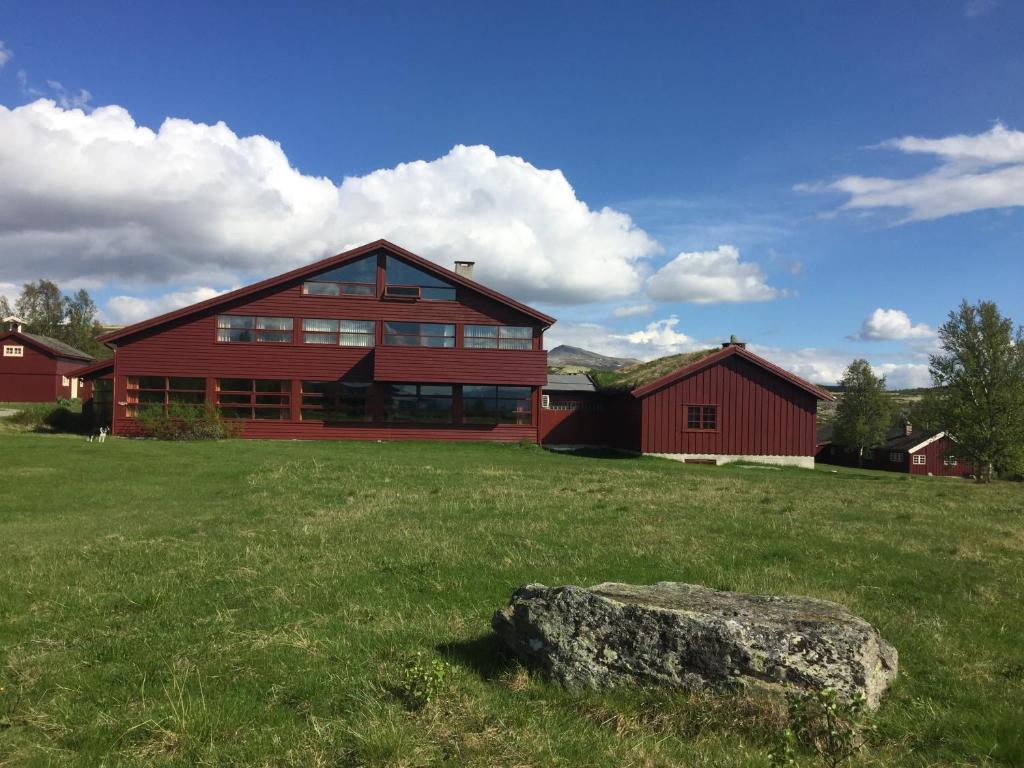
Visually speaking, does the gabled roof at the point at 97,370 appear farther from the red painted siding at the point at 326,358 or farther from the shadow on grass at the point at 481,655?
the shadow on grass at the point at 481,655

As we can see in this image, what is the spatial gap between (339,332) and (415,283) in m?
4.56

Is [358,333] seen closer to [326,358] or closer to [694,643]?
[326,358]

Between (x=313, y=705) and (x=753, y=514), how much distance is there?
382 inches

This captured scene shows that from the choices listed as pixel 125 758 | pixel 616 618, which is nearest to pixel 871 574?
pixel 616 618

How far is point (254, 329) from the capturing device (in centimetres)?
3369

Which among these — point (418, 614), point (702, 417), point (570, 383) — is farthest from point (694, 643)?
point (570, 383)

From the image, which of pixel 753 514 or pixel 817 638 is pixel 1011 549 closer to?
pixel 753 514

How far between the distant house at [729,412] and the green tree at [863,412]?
48.5m

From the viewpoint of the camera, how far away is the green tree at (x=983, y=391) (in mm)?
32906

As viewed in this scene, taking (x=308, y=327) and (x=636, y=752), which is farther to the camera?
(x=308, y=327)

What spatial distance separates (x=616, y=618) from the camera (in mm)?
4699

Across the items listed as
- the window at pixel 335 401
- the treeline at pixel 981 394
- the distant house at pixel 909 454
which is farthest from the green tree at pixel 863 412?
the window at pixel 335 401

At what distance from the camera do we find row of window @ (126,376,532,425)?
33.2 m

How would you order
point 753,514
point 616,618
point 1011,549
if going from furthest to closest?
point 753,514
point 1011,549
point 616,618
